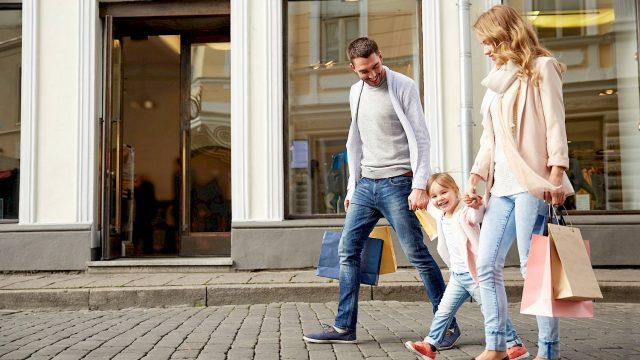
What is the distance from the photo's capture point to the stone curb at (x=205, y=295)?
23.7 feet

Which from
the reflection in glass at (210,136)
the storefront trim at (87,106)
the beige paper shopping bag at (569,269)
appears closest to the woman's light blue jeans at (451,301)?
the beige paper shopping bag at (569,269)

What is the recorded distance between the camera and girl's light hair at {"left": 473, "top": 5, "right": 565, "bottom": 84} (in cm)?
369

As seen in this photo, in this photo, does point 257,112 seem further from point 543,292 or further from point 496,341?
point 543,292

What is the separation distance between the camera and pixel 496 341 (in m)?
3.76

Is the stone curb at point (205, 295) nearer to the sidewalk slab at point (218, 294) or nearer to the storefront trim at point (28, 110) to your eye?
the sidewalk slab at point (218, 294)

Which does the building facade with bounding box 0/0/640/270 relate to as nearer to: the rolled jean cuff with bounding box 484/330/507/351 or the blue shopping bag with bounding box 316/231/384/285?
the blue shopping bag with bounding box 316/231/384/285

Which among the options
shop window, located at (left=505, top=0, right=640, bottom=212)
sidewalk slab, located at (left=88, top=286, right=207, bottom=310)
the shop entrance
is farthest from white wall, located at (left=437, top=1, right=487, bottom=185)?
sidewalk slab, located at (left=88, top=286, right=207, bottom=310)

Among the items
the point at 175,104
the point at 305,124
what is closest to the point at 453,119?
the point at 305,124

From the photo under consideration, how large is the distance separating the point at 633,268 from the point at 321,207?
3726 millimetres

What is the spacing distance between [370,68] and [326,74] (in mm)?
4953

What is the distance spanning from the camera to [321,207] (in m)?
9.21

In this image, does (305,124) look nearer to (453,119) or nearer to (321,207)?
(321,207)

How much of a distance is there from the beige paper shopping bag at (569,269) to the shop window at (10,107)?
7491mm

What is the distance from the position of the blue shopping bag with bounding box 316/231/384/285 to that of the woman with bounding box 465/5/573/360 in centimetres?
116
